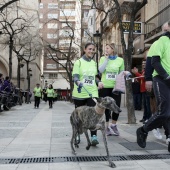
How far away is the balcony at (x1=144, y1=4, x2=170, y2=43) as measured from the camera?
57.2ft

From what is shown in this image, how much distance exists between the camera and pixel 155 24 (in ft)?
61.9

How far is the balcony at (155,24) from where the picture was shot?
17.4 meters

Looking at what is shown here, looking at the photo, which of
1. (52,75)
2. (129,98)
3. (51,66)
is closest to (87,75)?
(129,98)

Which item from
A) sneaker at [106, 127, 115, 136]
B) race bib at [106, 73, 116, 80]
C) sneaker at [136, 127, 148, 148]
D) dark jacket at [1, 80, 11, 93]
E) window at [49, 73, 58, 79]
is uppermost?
window at [49, 73, 58, 79]

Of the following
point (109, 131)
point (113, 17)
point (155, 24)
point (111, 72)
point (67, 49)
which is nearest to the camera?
point (111, 72)

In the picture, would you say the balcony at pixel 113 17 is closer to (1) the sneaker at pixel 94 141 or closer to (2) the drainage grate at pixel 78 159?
(1) the sneaker at pixel 94 141

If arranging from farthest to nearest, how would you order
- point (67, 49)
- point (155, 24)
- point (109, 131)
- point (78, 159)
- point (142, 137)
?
point (67, 49) → point (155, 24) → point (109, 131) → point (142, 137) → point (78, 159)

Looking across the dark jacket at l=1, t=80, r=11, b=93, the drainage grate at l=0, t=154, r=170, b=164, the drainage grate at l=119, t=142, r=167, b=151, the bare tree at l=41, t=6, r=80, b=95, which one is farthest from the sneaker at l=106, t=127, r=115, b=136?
the bare tree at l=41, t=6, r=80, b=95

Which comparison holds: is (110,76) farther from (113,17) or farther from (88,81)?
(113,17)

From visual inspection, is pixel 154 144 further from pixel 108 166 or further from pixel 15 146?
pixel 15 146

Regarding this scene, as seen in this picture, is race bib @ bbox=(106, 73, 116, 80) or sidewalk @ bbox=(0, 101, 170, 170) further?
race bib @ bbox=(106, 73, 116, 80)

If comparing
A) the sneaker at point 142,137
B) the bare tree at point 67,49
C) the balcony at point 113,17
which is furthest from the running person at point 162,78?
the bare tree at point 67,49

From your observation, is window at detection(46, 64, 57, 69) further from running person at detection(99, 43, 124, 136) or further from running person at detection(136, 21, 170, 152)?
running person at detection(136, 21, 170, 152)

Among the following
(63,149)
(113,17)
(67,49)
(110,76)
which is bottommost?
(63,149)
